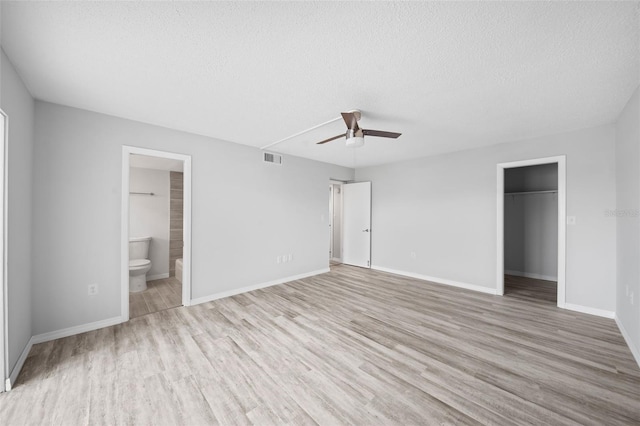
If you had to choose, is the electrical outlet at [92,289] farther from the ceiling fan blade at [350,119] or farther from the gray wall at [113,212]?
the ceiling fan blade at [350,119]

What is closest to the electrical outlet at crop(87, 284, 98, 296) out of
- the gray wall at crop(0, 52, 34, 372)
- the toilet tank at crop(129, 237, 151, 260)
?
the gray wall at crop(0, 52, 34, 372)

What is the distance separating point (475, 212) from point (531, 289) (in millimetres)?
1673

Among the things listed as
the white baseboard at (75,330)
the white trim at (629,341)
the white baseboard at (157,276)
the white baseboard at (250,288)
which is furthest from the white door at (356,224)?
the white baseboard at (75,330)

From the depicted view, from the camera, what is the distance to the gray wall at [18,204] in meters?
1.83

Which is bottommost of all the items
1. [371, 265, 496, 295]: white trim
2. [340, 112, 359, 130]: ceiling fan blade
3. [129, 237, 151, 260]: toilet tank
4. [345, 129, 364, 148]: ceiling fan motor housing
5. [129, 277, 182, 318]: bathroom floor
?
[129, 277, 182, 318]: bathroom floor

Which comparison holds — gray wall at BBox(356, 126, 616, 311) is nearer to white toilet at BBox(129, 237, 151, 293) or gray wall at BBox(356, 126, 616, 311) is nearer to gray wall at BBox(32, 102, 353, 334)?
gray wall at BBox(32, 102, 353, 334)

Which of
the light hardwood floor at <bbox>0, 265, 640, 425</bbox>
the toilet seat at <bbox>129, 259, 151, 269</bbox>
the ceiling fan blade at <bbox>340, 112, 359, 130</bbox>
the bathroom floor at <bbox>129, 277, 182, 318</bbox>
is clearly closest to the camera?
the light hardwood floor at <bbox>0, 265, 640, 425</bbox>

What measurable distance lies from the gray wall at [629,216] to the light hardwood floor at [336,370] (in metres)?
0.31

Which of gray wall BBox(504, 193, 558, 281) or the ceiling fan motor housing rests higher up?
the ceiling fan motor housing

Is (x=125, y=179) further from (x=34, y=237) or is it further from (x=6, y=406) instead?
(x=6, y=406)

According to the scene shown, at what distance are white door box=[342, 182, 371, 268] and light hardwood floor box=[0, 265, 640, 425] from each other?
2.62m

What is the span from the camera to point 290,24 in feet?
4.85

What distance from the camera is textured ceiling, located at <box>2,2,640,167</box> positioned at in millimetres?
1395

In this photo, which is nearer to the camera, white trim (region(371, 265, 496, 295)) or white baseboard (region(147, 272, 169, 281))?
white trim (region(371, 265, 496, 295))
